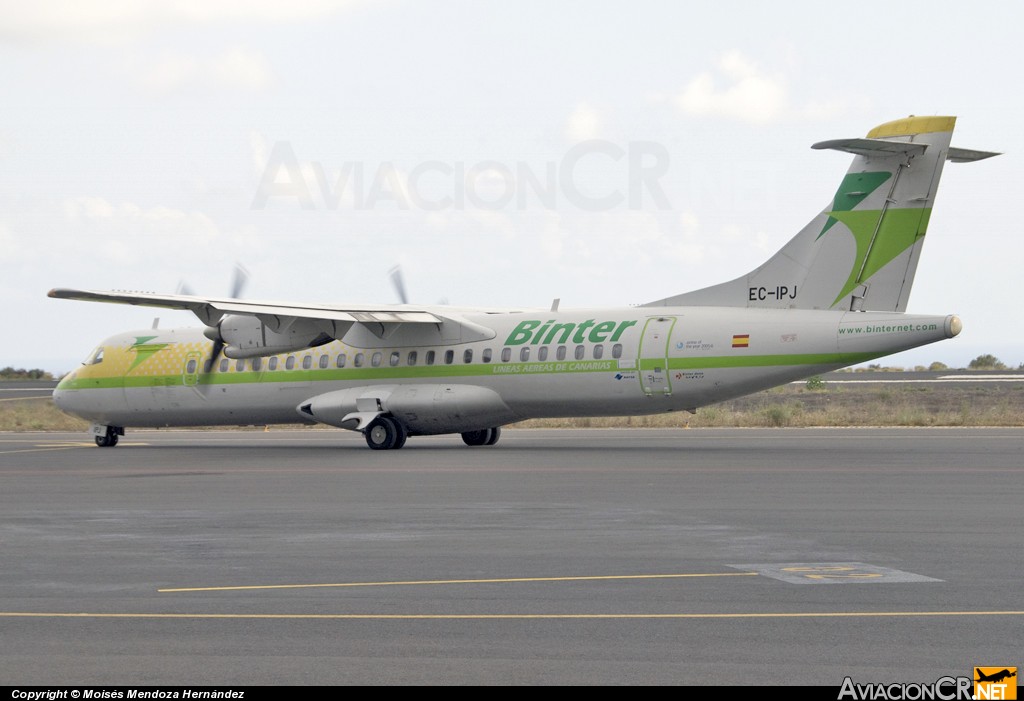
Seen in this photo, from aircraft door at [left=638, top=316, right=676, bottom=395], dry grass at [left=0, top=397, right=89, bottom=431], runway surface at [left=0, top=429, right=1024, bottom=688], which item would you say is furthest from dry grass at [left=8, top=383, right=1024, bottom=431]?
runway surface at [left=0, top=429, right=1024, bottom=688]

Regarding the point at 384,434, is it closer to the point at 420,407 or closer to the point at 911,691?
the point at 420,407

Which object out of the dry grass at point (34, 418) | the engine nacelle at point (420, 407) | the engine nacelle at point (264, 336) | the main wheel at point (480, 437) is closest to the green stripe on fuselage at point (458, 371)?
the engine nacelle at point (420, 407)

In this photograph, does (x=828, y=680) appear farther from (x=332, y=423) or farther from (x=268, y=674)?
(x=332, y=423)

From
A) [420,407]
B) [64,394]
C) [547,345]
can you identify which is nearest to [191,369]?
[64,394]

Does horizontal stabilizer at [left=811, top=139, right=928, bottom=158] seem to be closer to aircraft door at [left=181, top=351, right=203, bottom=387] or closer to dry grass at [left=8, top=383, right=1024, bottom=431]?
dry grass at [left=8, top=383, right=1024, bottom=431]

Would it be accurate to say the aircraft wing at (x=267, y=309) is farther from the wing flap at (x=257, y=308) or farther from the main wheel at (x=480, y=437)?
the main wheel at (x=480, y=437)

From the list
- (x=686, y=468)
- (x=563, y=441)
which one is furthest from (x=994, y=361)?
(x=686, y=468)

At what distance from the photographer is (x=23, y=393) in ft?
291

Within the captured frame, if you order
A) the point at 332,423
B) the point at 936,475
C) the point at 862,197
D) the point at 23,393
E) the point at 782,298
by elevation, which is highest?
the point at 862,197

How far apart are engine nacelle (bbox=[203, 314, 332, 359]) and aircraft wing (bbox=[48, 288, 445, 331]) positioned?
26cm

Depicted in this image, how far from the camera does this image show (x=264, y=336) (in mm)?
34594

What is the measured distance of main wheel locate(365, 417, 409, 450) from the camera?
111 ft

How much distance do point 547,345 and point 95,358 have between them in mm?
15238

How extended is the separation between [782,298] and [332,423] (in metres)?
12.5
